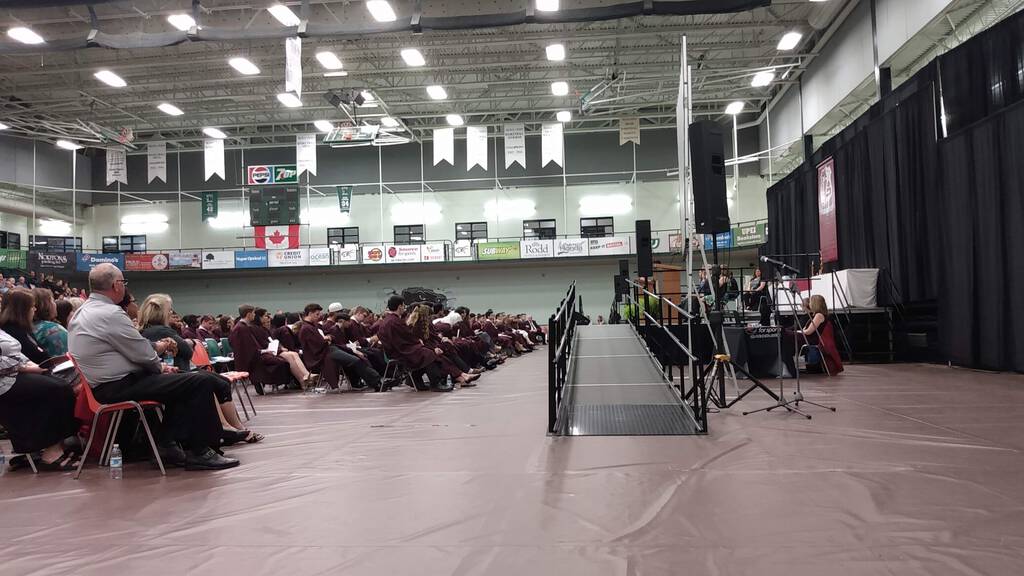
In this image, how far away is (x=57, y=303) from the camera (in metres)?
5.44

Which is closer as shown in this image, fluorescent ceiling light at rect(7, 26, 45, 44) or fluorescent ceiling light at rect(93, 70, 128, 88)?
fluorescent ceiling light at rect(7, 26, 45, 44)

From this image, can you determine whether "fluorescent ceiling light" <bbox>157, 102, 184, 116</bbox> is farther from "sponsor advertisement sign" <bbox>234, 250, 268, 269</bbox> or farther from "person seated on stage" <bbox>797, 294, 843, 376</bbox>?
"person seated on stage" <bbox>797, 294, 843, 376</bbox>

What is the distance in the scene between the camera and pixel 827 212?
52.4 ft

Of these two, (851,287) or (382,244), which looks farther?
(382,244)

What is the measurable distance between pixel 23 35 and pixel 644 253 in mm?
15994

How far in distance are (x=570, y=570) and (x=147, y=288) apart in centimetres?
3167

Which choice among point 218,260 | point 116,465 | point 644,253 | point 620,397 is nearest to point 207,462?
point 116,465

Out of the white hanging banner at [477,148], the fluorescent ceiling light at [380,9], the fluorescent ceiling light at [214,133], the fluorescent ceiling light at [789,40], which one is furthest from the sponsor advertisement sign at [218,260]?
the fluorescent ceiling light at [789,40]

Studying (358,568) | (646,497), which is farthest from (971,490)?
(358,568)

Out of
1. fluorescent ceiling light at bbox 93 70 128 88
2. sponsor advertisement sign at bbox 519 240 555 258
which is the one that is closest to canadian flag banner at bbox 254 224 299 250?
fluorescent ceiling light at bbox 93 70 128 88

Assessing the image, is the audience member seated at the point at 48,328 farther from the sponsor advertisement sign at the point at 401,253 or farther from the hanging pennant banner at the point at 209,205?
the hanging pennant banner at the point at 209,205

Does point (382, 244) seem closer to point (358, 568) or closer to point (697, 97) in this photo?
point (697, 97)

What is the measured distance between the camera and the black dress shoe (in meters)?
4.17

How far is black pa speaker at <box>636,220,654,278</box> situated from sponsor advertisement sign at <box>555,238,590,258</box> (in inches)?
449
